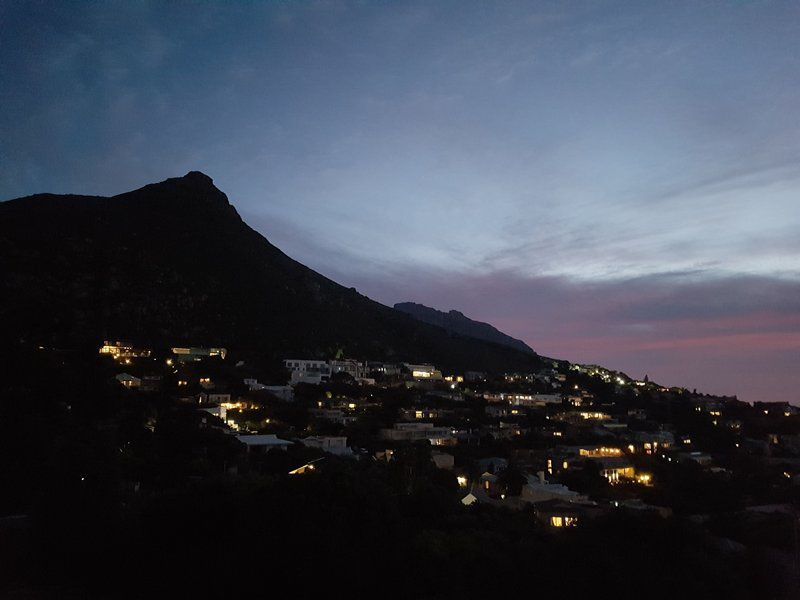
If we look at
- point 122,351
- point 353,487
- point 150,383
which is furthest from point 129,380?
point 353,487

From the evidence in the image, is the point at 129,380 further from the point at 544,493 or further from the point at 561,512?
the point at 561,512

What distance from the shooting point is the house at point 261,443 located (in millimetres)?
25109

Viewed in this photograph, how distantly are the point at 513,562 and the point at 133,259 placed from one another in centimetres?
5284

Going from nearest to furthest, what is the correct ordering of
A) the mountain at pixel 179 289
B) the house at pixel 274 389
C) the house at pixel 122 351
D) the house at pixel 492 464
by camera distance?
the house at pixel 492 464 → the house at pixel 274 389 → the house at pixel 122 351 → the mountain at pixel 179 289

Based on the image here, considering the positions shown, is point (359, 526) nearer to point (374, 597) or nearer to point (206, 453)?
point (374, 597)

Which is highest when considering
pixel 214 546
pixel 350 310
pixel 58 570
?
pixel 350 310

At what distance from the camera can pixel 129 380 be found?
108 ft

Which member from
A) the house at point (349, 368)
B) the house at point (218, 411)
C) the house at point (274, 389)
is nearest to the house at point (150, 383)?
the house at point (218, 411)

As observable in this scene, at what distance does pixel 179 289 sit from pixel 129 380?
77.2 ft

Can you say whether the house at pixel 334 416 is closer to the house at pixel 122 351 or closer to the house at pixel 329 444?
the house at pixel 329 444

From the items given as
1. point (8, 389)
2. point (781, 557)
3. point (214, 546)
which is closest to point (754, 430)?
point (781, 557)

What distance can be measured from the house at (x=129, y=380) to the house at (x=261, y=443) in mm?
9864

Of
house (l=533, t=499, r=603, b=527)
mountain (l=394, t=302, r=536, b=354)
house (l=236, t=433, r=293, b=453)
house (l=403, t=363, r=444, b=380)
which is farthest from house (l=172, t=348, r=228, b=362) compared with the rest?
mountain (l=394, t=302, r=536, b=354)

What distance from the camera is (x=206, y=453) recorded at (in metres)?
22.2
